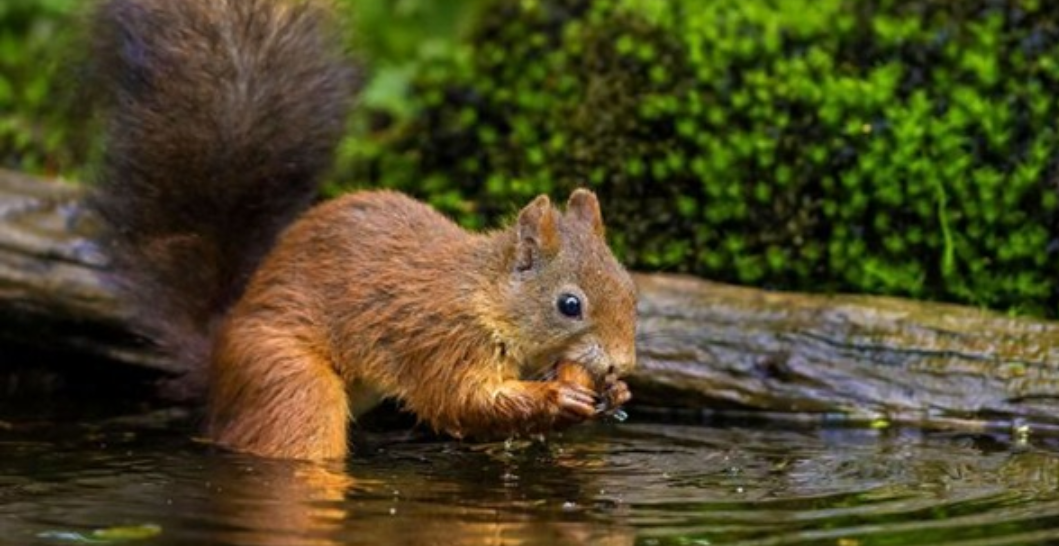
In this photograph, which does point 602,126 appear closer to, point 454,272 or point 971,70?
point 971,70

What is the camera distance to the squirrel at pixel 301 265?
5.45 metres

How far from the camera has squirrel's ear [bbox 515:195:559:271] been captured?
5484 millimetres

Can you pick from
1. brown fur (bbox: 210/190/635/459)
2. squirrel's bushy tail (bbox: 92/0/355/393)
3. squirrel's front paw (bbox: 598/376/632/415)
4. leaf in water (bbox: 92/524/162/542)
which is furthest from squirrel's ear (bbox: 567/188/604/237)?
leaf in water (bbox: 92/524/162/542)

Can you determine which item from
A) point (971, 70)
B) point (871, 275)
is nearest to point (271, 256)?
point (871, 275)

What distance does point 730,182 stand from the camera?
6941 millimetres

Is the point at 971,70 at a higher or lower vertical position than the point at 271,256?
higher

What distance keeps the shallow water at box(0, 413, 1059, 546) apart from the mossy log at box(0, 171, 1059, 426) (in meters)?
0.12

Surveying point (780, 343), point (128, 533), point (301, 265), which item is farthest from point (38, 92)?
point (128, 533)

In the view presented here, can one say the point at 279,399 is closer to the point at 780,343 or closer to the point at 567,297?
the point at 567,297

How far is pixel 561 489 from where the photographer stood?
5.11 metres

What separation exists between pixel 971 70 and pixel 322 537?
11.7 ft

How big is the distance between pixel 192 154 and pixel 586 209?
50.2 inches

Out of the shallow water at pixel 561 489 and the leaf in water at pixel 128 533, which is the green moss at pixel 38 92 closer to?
the shallow water at pixel 561 489

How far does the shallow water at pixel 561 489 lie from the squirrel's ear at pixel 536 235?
575 millimetres
